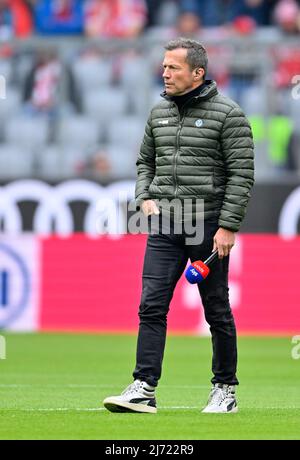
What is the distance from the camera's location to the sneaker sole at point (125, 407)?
8.79m

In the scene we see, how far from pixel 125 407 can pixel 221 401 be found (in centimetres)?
66

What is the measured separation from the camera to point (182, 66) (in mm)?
8906

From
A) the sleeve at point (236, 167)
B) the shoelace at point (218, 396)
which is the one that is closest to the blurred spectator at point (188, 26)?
the sleeve at point (236, 167)

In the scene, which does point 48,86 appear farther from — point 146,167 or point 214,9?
point 146,167

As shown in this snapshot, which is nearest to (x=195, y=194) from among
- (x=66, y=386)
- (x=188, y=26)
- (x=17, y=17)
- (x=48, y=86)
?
(x=66, y=386)

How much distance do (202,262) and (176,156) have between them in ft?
2.40

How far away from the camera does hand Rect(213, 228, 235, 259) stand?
876 centimetres

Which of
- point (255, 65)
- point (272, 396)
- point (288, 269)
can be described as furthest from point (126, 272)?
point (272, 396)

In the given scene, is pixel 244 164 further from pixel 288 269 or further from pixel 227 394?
pixel 288 269

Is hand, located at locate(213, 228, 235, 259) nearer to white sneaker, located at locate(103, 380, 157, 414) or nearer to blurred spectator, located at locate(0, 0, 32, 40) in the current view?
white sneaker, located at locate(103, 380, 157, 414)

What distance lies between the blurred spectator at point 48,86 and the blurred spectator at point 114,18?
1889mm

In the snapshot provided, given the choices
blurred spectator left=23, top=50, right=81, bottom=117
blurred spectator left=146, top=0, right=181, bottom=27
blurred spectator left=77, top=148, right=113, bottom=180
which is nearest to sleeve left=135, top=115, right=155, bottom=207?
blurred spectator left=77, top=148, right=113, bottom=180

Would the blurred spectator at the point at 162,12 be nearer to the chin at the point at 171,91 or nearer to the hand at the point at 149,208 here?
the chin at the point at 171,91

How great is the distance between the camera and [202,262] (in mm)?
8812
